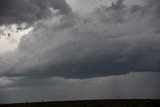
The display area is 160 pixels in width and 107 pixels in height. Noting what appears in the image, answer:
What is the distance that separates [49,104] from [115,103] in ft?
84.7

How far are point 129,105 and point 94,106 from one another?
→ 45.3ft

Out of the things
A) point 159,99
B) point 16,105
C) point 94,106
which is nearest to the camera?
point 94,106

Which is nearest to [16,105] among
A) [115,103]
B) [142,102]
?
[115,103]

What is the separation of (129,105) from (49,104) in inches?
1225

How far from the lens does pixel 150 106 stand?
11938 centimetres

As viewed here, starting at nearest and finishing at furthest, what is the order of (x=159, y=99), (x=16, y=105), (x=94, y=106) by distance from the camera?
(x=94, y=106), (x=16, y=105), (x=159, y=99)

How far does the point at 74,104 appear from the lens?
119 m

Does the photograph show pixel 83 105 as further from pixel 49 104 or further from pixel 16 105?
pixel 16 105

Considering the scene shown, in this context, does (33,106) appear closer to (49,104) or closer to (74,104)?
(49,104)

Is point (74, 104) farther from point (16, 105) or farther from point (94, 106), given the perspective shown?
point (16, 105)

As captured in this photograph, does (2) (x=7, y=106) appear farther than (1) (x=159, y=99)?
No

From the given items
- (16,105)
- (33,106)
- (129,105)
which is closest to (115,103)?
(129,105)

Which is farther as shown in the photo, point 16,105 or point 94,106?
point 16,105

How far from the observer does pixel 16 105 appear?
398 ft
